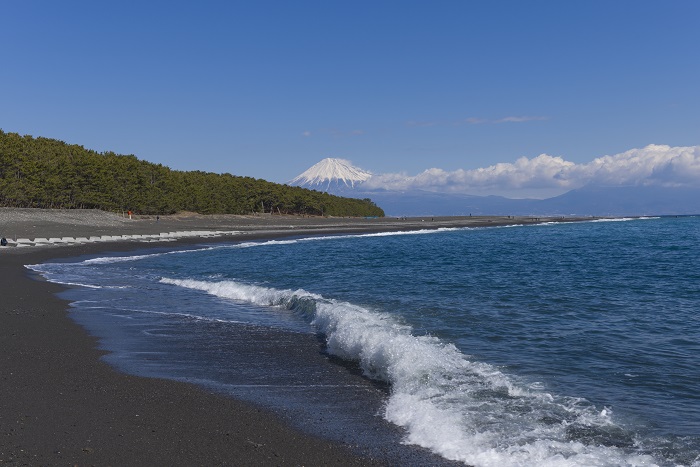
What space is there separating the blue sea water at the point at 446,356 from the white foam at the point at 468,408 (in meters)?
0.04

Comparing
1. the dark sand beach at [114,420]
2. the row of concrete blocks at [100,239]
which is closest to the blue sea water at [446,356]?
the dark sand beach at [114,420]

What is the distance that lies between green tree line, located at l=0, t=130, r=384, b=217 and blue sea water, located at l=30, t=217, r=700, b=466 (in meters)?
63.1

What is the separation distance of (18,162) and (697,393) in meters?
90.8

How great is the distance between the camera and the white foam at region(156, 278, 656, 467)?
25.3ft

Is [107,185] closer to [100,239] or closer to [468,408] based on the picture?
[100,239]

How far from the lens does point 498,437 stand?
8234 millimetres

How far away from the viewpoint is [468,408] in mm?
9547

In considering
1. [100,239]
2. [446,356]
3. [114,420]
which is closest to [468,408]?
[446,356]

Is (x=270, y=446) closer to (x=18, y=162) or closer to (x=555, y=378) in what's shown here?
(x=555, y=378)

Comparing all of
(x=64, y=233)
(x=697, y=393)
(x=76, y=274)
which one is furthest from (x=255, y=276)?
(x=64, y=233)

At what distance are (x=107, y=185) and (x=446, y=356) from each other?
305ft

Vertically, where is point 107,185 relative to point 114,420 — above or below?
above

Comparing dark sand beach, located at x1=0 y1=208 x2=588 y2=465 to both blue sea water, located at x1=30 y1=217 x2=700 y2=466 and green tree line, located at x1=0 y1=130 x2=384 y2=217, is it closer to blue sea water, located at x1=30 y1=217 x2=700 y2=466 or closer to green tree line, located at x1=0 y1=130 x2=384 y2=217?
blue sea water, located at x1=30 y1=217 x2=700 y2=466

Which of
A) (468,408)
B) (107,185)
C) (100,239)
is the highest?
(107,185)
